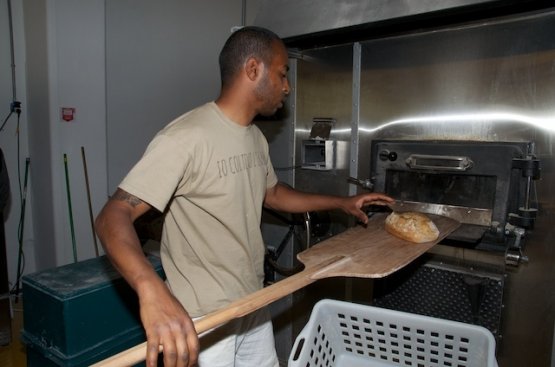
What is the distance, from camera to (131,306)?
84.1 inches

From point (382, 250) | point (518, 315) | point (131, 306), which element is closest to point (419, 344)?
point (382, 250)

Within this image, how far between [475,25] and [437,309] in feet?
3.65

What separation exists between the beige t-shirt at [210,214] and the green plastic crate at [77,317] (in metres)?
0.85

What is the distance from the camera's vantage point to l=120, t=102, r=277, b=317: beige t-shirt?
1211mm

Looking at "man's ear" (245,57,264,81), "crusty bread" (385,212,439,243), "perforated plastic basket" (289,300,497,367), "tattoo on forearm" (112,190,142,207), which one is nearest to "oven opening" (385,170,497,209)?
"crusty bread" (385,212,439,243)

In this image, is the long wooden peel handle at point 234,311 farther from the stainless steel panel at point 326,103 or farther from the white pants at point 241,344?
the stainless steel panel at point 326,103

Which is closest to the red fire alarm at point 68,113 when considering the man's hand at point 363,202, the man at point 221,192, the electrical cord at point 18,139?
the electrical cord at point 18,139

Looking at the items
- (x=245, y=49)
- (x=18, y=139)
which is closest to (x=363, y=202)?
(x=245, y=49)

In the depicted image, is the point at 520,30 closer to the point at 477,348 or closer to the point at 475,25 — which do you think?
the point at 475,25

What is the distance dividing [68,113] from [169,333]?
9.66ft

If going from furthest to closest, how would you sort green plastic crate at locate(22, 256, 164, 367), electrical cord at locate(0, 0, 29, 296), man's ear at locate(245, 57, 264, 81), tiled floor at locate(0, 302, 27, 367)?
electrical cord at locate(0, 0, 29, 296), tiled floor at locate(0, 302, 27, 367), green plastic crate at locate(22, 256, 164, 367), man's ear at locate(245, 57, 264, 81)

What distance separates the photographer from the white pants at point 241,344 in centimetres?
133

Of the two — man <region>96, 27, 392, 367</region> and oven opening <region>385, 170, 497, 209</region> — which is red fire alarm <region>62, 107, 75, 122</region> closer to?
man <region>96, 27, 392, 367</region>

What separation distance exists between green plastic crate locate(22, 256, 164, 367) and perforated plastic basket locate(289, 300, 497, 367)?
3.87ft
